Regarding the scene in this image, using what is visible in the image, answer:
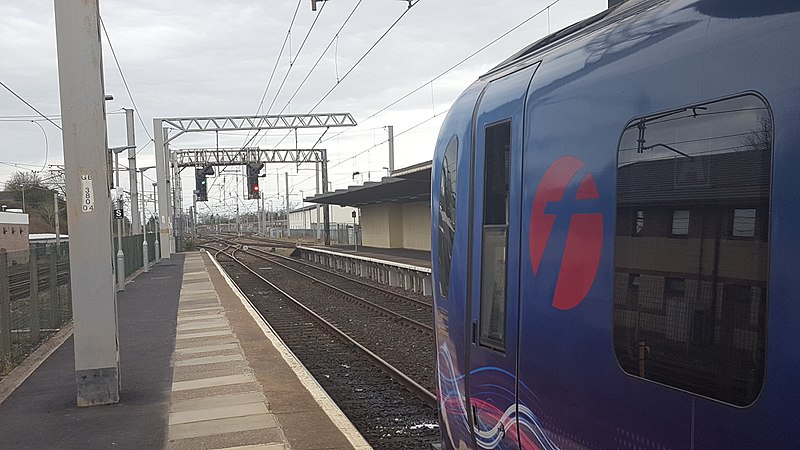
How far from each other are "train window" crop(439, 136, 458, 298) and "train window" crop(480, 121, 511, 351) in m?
0.58

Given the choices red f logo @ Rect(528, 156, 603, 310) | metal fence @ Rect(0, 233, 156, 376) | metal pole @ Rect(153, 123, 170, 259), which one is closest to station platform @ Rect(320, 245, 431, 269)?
metal fence @ Rect(0, 233, 156, 376)

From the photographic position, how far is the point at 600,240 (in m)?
3.30

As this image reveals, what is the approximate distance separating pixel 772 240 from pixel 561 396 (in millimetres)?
1379

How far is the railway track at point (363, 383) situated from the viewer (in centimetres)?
884

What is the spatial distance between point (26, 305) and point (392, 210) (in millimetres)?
28757

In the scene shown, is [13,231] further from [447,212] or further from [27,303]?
[447,212]

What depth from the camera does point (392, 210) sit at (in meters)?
43.8

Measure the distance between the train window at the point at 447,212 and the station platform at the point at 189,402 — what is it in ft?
8.81

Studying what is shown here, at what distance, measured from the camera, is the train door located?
411 centimetres

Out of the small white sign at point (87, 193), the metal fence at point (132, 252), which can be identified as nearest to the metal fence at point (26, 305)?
the small white sign at point (87, 193)

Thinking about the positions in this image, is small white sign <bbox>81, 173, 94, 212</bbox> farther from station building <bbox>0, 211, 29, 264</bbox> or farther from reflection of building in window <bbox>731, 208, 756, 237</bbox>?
station building <bbox>0, 211, 29, 264</bbox>

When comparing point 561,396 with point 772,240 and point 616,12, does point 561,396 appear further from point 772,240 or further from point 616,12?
point 616,12

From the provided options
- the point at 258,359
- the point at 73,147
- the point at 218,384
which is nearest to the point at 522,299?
the point at 73,147

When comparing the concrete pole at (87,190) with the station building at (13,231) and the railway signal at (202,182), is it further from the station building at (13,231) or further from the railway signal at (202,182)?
the railway signal at (202,182)
